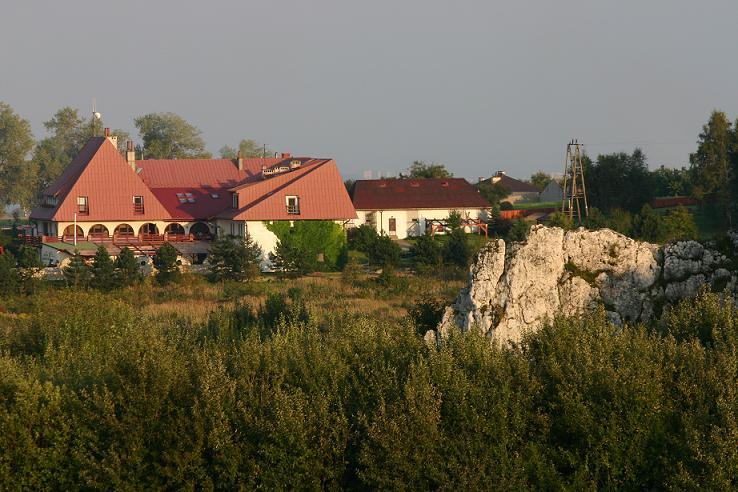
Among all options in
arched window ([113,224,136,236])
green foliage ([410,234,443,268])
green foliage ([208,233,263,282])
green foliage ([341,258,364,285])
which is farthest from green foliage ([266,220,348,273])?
arched window ([113,224,136,236])

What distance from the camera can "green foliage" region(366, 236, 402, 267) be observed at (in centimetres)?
6222

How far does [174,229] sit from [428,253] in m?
19.8

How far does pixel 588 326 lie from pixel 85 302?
1781 cm

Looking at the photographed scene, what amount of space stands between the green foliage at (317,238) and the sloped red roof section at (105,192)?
30.0ft

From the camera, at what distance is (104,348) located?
2992 centimetres

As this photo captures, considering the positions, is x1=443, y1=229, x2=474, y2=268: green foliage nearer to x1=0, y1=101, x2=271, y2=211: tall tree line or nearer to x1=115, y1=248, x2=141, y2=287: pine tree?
x1=115, y1=248, x2=141, y2=287: pine tree

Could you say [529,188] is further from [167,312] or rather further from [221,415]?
[221,415]

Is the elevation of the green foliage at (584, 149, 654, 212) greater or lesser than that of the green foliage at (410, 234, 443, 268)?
greater

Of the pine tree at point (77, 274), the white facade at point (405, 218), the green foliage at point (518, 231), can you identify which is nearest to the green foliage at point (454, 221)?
the white facade at point (405, 218)

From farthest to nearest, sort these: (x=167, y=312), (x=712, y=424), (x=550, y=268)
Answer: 1. (x=167, y=312)
2. (x=550, y=268)
3. (x=712, y=424)

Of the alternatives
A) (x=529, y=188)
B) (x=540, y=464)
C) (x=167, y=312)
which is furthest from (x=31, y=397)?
(x=529, y=188)

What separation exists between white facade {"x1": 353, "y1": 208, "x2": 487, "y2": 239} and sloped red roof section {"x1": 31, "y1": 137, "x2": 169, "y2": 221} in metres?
16.3

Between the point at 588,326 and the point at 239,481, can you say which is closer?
the point at 239,481

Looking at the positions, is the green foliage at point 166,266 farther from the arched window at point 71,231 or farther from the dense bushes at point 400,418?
the dense bushes at point 400,418
